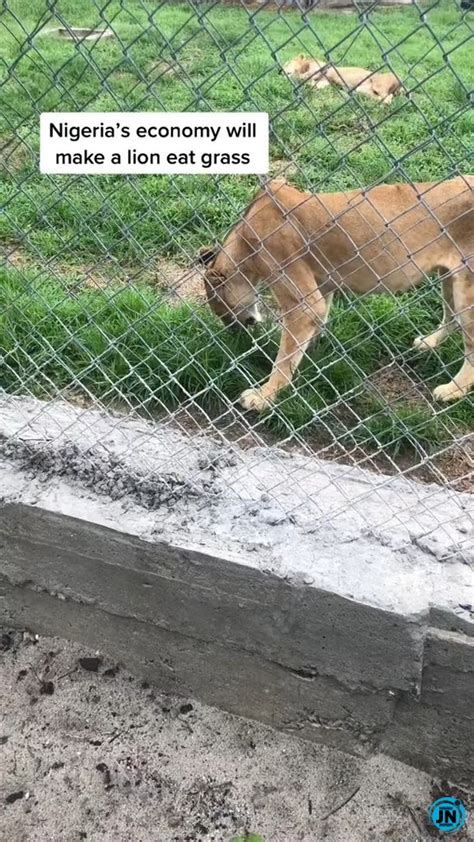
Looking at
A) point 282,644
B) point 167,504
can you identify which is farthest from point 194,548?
point 282,644

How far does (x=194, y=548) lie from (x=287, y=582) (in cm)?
25

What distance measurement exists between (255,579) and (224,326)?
1.82 meters

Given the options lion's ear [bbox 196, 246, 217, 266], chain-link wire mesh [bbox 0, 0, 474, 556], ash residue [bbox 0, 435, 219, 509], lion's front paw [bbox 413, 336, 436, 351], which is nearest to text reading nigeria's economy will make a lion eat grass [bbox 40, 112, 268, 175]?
chain-link wire mesh [bbox 0, 0, 474, 556]

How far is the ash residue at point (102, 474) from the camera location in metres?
1.97

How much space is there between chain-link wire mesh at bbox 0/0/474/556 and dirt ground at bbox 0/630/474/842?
64cm

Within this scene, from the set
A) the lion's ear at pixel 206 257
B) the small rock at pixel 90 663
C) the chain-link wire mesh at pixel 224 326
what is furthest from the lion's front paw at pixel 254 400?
the small rock at pixel 90 663

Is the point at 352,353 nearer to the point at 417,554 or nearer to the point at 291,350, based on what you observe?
the point at 291,350

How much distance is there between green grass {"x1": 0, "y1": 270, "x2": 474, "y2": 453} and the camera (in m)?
2.79

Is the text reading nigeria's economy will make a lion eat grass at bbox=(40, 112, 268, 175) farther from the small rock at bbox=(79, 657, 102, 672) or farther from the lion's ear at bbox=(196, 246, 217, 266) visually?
the lion's ear at bbox=(196, 246, 217, 266)

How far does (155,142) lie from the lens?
158 cm

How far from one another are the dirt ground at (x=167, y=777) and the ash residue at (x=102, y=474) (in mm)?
584

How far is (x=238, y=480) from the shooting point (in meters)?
2.00

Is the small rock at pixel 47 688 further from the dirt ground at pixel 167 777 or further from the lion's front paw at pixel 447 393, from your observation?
the lion's front paw at pixel 447 393

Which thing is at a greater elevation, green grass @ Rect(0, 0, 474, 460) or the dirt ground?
green grass @ Rect(0, 0, 474, 460)
